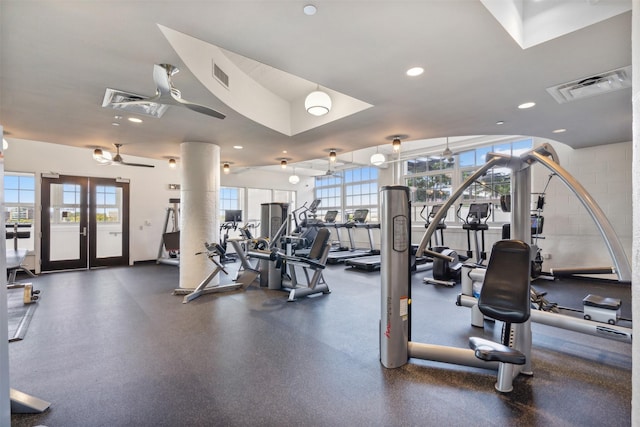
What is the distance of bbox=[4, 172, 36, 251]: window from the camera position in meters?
6.75

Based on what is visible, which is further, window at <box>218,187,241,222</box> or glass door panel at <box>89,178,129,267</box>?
window at <box>218,187,241,222</box>

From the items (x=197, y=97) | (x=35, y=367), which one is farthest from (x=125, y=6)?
(x=35, y=367)

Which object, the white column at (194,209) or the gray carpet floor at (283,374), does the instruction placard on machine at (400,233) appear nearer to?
the gray carpet floor at (283,374)

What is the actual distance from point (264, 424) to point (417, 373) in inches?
51.9

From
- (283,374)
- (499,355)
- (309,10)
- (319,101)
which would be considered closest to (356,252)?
(319,101)

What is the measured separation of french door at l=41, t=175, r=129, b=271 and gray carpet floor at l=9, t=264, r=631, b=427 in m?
3.85

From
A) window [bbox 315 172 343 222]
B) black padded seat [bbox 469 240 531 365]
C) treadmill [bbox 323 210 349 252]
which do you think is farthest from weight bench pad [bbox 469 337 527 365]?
window [bbox 315 172 343 222]

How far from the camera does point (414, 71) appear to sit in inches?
111

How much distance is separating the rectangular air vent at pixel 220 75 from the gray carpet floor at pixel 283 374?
288cm

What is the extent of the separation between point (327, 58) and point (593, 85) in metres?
2.86

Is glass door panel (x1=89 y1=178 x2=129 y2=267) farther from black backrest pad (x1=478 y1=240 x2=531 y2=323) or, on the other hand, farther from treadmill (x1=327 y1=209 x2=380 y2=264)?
black backrest pad (x1=478 y1=240 x2=531 y2=323)

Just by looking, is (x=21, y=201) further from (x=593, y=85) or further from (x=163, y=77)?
(x=593, y=85)

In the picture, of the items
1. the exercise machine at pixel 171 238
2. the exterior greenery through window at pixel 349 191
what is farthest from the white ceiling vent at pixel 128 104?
the exterior greenery through window at pixel 349 191

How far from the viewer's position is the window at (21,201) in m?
6.75
